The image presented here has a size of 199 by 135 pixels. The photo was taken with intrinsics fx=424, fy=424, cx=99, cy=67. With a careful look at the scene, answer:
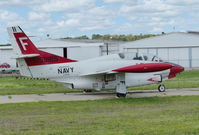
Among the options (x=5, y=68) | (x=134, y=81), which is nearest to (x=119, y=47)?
(x=5, y=68)

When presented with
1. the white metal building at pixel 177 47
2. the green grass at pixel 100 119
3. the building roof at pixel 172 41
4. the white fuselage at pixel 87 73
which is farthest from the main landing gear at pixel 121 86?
the building roof at pixel 172 41

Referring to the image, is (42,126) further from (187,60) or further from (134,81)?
(187,60)

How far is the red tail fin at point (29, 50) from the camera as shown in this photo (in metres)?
23.3

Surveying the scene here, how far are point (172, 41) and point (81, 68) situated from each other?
149 ft

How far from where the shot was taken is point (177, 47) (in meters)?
67.8

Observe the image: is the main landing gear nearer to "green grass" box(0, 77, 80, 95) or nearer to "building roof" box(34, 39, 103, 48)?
"green grass" box(0, 77, 80, 95)

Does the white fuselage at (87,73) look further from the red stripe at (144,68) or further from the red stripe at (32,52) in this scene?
the red stripe at (144,68)

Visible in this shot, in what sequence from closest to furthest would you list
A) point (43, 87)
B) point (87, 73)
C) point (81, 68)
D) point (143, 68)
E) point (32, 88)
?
point (143, 68) < point (87, 73) < point (81, 68) < point (32, 88) < point (43, 87)

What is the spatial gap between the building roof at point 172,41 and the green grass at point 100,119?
46520 mm

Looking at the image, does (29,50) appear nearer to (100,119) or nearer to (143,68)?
(143,68)

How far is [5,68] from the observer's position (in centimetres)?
6694

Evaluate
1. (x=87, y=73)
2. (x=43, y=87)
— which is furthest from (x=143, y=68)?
(x=43, y=87)

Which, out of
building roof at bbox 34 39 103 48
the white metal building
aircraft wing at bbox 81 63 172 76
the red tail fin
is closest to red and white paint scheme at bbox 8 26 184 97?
the red tail fin

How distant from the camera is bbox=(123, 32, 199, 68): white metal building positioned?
2623 inches
